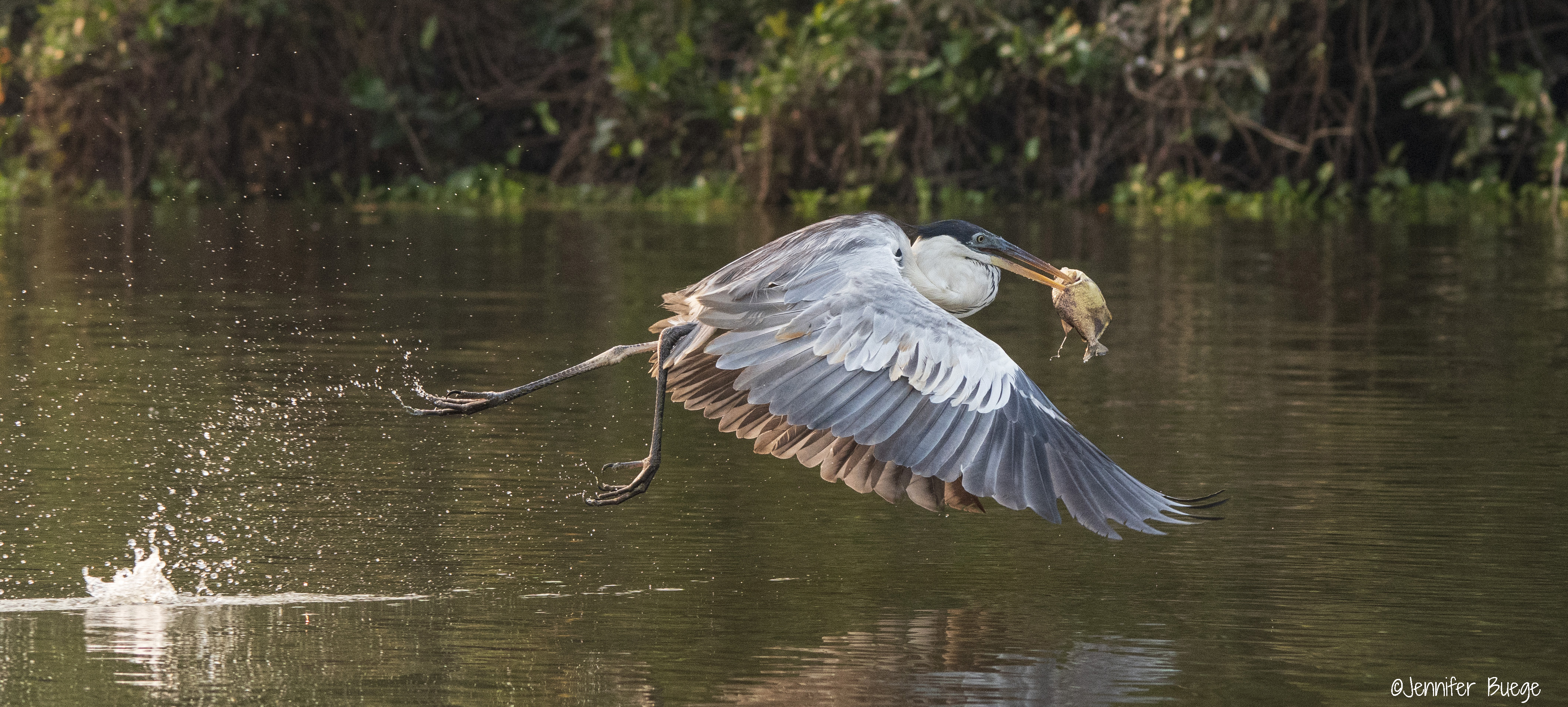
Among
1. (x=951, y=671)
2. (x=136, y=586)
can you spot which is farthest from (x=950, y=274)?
(x=136, y=586)

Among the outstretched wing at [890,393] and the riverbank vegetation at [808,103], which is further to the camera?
the riverbank vegetation at [808,103]

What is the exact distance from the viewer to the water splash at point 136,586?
4.89 metres

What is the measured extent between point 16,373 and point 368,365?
4.31ft

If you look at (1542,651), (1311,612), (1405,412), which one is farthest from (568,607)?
(1405,412)

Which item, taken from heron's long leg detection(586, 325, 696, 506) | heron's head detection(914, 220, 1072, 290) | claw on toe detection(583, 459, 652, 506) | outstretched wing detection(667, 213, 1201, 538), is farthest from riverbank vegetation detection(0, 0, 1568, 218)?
outstretched wing detection(667, 213, 1201, 538)

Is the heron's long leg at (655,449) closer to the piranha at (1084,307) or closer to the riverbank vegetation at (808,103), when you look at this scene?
the piranha at (1084,307)

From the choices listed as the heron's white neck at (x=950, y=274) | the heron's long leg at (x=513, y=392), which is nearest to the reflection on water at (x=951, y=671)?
the heron's white neck at (x=950, y=274)

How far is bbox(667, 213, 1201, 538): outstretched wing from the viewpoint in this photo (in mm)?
4812

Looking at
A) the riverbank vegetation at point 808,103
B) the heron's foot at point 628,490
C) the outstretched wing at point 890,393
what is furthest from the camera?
the riverbank vegetation at point 808,103

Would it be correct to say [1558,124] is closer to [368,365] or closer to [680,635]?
[368,365]

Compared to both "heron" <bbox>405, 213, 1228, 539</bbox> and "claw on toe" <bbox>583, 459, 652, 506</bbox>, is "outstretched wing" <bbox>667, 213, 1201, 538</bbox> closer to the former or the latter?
"heron" <bbox>405, 213, 1228, 539</bbox>

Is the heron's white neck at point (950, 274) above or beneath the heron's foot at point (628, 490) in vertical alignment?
above

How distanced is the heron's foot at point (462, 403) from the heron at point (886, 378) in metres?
0.45

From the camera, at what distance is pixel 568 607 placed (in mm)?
4812
